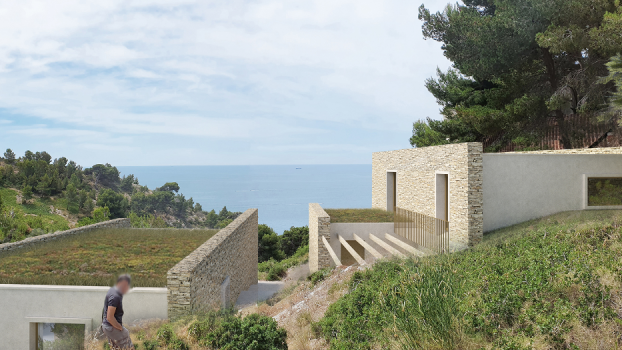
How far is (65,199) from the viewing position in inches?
1367

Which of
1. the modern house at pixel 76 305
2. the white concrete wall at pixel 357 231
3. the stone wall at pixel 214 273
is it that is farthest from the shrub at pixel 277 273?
the modern house at pixel 76 305

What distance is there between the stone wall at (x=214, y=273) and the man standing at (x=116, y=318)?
3.31 feet

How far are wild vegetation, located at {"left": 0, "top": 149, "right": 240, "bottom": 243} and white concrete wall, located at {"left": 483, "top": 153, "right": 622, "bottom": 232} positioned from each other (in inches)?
947

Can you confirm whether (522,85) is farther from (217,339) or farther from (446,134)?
(217,339)

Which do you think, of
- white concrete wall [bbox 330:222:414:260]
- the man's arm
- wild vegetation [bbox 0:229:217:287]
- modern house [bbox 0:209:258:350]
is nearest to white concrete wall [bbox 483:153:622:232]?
white concrete wall [bbox 330:222:414:260]

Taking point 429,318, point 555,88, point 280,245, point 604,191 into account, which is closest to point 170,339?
A: point 429,318

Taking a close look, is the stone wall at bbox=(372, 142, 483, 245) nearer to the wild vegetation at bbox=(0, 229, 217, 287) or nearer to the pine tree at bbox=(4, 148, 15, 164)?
the wild vegetation at bbox=(0, 229, 217, 287)

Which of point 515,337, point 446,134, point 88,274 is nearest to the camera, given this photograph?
point 515,337

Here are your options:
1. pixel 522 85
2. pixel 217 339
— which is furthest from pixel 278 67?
pixel 217 339

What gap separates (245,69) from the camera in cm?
2673

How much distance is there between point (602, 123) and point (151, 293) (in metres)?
16.8

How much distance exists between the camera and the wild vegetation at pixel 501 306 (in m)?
3.34

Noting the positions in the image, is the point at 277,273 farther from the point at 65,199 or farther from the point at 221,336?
the point at 65,199

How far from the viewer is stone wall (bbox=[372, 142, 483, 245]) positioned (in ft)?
29.9
